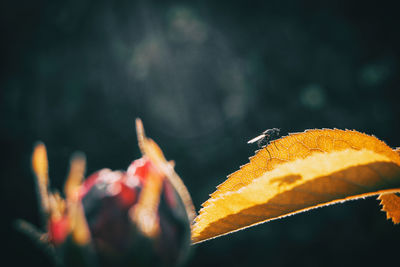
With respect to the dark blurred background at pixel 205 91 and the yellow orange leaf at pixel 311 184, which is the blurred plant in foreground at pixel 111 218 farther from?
the dark blurred background at pixel 205 91

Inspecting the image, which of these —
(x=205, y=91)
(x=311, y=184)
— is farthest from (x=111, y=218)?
(x=205, y=91)

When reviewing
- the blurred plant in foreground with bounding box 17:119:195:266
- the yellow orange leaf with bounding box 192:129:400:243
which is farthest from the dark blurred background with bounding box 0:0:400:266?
the blurred plant in foreground with bounding box 17:119:195:266

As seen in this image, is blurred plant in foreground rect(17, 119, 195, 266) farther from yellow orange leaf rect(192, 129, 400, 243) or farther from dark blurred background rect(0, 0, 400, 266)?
dark blurred background rect(0, 0, 400, 266)

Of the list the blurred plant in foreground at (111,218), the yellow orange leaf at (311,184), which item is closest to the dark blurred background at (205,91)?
the yellow orange leaf at (311,184)

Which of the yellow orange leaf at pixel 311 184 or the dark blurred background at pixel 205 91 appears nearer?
the yellow orange leaf at pixel 311 184

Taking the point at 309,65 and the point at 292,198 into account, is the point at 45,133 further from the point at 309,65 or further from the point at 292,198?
the point at 292,198

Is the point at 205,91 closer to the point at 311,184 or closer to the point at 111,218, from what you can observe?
the point at 311,184
